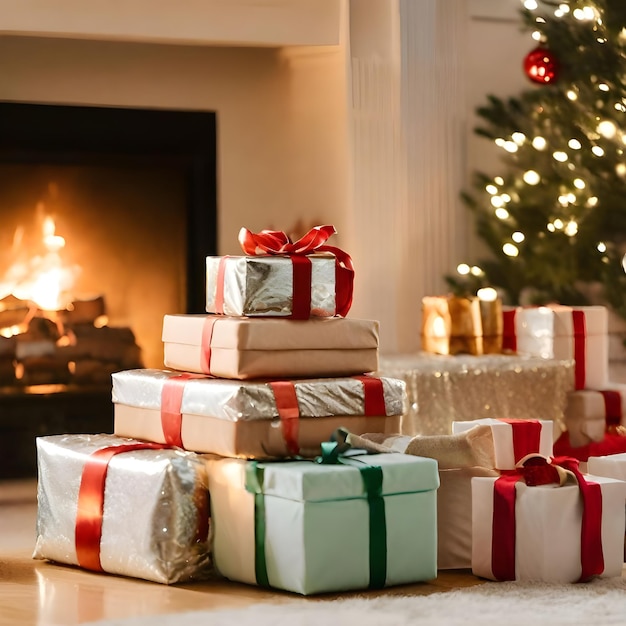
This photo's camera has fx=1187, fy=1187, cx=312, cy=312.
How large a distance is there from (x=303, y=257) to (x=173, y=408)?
1.69 feet

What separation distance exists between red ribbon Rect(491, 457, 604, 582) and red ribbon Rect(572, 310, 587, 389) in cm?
148

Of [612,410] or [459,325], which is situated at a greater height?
[459,325]

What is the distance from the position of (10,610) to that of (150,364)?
2.44 meters

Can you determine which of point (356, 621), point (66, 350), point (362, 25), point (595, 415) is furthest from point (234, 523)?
point (362, 25)

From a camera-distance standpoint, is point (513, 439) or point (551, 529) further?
point (513, 439)

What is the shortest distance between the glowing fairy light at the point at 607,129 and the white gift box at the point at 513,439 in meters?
1.68

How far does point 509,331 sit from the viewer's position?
448 cm

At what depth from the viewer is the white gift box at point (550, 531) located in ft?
9.20

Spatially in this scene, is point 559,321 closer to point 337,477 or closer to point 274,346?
point 274,346

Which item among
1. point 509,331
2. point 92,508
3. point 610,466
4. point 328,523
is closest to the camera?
point 328,523

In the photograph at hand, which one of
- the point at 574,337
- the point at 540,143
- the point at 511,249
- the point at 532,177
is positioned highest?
the point at 540,143

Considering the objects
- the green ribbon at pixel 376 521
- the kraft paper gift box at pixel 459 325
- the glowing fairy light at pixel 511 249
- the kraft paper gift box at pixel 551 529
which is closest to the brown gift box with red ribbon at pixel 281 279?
the green ribbon at pixel 376 521

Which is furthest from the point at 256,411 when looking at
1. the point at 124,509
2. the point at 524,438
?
the point at 524,438

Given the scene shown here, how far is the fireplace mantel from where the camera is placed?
4293 mm
